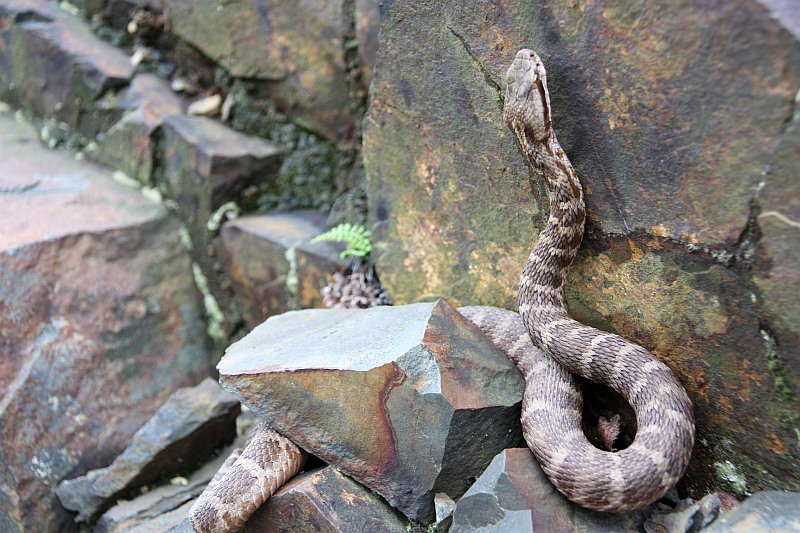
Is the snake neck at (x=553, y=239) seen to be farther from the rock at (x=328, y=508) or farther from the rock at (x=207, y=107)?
the rock at (x=207, y=107)

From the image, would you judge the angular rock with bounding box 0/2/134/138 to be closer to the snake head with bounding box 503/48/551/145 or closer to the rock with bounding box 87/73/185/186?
the rock with bounding box 87/73/185/186

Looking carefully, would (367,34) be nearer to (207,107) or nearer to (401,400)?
(207,107)

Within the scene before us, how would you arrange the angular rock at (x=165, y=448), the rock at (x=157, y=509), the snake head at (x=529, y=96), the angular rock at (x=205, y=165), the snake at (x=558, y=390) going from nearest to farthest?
the snake at (x=558, y=390), the snake head at (x=529, y=96), the rock at (x=157, y=509), the angular rock at (x=165, y=448), the angular rock at (x=205, y=165)

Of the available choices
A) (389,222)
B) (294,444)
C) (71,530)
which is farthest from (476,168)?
(71,530)

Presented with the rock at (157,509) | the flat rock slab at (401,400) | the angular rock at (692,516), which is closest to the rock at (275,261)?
the rock at (157,509)

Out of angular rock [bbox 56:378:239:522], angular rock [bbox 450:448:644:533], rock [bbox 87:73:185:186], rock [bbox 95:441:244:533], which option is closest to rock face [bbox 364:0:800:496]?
angular rock [bbox 450:448:644:533]

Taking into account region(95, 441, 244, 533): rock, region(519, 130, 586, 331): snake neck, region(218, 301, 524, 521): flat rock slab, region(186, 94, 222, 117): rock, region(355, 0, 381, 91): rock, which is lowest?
region(95, 441, 244, 533): rock
